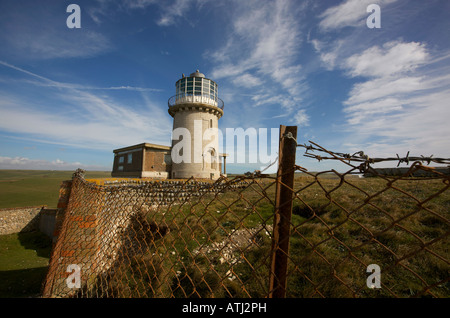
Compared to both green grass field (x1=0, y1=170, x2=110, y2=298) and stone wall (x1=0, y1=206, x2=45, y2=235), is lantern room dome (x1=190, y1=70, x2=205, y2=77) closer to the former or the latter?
green grass field (x1=0, y1=170, x2=110, y2=298)

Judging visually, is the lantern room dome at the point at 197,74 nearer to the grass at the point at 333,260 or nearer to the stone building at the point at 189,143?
the stone building at the point at 189,143

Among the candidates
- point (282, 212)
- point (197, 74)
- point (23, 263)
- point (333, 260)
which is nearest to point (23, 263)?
point (23, 263)

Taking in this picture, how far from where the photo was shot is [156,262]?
238 inches

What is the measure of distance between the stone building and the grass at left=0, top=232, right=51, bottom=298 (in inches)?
389

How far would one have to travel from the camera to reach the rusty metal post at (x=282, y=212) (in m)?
1.49

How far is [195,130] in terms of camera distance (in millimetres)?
21750

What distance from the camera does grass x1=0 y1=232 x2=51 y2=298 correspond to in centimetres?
858

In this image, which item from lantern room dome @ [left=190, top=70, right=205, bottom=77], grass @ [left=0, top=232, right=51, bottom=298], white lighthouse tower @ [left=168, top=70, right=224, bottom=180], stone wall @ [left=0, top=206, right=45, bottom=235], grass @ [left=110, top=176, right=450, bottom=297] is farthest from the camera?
lantern room dome @ [left=190, top=70, right=205, bottom=77]

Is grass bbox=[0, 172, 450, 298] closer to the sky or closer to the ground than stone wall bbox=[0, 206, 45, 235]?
closer to the sky

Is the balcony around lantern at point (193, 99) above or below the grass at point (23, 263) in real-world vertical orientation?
above

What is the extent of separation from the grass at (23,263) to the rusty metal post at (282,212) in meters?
7.86
